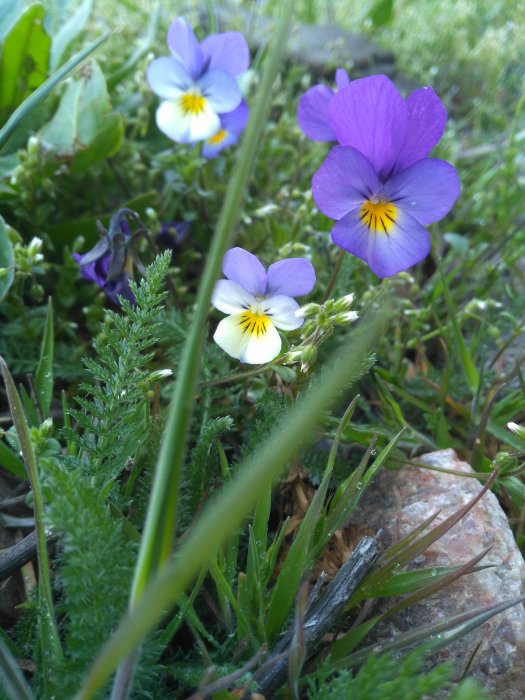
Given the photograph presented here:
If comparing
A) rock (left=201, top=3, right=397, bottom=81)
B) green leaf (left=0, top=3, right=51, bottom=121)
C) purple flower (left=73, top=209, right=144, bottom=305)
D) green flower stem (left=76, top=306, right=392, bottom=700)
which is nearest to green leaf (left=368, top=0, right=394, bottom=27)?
rock (left=201, top=3, right=397, bottom=81)

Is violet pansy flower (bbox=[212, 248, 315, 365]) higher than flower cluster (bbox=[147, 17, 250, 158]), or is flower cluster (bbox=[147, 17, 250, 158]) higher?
flower cluster (bbox=[147, 17, 250, 158])

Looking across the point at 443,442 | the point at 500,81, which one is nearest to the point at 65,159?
the point at 443,442

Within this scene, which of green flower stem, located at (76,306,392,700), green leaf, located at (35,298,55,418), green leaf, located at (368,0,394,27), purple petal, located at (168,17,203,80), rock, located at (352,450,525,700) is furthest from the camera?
green leaf, located at (368,0,394,27)

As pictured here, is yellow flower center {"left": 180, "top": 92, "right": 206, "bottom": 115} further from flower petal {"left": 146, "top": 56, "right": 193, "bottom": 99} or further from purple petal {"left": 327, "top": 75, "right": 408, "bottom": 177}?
purple petal {"left": 327, "top": 75, "right": 408, "bottom": 177}

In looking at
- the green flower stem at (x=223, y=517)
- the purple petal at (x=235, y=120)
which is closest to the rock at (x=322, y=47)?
the purple petal at (x=235, y=120)

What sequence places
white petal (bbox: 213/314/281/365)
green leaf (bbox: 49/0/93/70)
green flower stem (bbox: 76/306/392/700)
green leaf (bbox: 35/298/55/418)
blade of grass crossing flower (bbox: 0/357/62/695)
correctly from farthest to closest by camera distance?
green leaf (bbox: 49/0/93/70), green leaf (bbox: 35/298/55/418), white petal (bbox: 213/314/281/365), blade of grass crossing flower (bbox: 0/357/62/695), green flower stem (bbox: 76/306/392/700)

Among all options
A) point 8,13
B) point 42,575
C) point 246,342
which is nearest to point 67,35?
point 8,13
